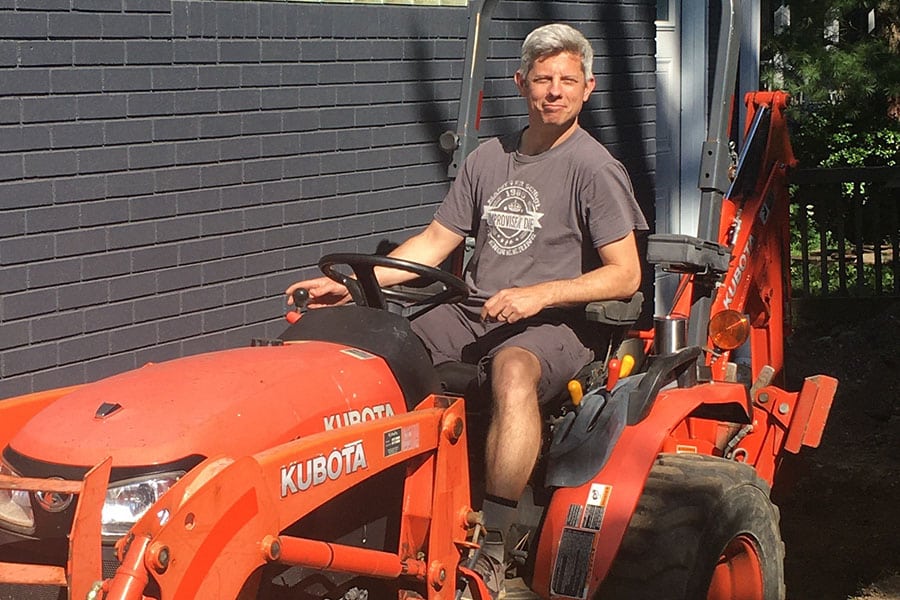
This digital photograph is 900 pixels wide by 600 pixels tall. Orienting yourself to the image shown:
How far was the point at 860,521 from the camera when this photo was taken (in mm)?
6695

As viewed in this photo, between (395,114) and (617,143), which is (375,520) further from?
(617,143)

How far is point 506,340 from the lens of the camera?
4500mm

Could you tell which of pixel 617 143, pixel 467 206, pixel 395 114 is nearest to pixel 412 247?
pixel 467 206

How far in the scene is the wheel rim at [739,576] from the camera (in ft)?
15.1

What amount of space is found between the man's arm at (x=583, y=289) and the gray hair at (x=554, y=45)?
0.68 m

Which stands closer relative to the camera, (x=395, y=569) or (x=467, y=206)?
(x=395, y=569)

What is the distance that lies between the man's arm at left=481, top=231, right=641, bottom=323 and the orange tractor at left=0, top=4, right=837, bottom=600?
61mm

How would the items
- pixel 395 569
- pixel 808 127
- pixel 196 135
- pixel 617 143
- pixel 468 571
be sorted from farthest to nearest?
pixel 808 127 < pixel 617 143 < pixel 196 135 < pixel 468 571 < pixel 395 569

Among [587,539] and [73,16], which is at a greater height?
[73,16]

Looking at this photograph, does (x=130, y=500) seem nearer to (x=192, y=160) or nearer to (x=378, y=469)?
(x=378, y=469)

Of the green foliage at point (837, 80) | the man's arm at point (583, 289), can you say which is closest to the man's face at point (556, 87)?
the man's arm at point (583, 289)

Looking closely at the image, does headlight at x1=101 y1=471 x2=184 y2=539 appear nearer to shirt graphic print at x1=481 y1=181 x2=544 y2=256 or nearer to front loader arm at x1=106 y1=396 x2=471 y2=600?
front loader arm at x1=106 y1=396 x2=471 y2=600

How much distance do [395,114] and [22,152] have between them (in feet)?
8.48

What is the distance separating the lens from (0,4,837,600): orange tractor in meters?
3.16
